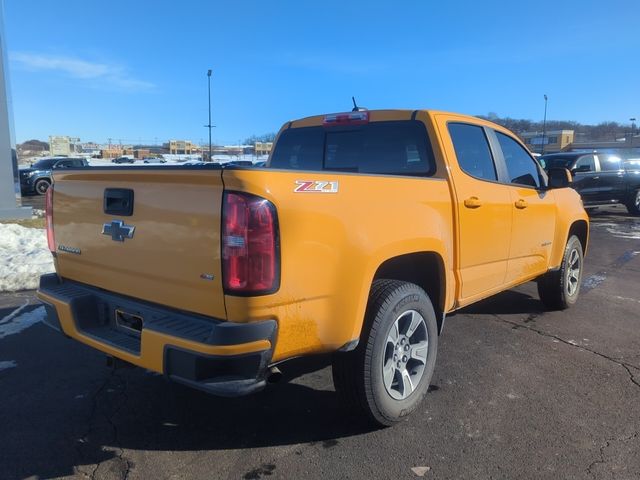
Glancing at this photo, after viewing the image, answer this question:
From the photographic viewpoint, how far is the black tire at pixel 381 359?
2.88 m

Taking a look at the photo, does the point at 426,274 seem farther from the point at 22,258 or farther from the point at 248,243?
the point at 22,258

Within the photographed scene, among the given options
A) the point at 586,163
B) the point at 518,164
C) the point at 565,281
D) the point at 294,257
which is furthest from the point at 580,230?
the point at 586,163

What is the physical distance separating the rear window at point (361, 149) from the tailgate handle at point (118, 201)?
63.4 inches

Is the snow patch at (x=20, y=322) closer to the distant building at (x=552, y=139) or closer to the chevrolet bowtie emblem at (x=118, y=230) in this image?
the chevrolet bowtie emblem at (x=118, y=230)

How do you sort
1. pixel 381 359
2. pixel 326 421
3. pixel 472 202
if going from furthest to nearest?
pixel 472 202 → pixel 326 421 → pixel 381 359

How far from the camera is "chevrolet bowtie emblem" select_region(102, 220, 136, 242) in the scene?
2768 mm

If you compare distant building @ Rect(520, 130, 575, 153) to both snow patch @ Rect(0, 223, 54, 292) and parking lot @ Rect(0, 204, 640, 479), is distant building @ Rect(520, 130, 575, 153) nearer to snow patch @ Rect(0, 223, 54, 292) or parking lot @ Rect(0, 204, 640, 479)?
snow patch @ Rect(0, 223, 54, 292)

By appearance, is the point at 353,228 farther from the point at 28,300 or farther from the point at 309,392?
the point at 28,300

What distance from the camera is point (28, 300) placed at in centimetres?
594

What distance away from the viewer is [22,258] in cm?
739

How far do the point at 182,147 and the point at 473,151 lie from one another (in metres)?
62.8

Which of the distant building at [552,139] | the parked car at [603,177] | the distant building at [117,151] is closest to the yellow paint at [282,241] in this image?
the parked car at [603,177]

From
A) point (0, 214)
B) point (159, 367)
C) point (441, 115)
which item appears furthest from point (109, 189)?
point (0, 214)

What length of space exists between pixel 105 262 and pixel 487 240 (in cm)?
272
